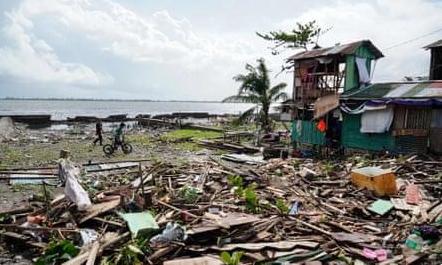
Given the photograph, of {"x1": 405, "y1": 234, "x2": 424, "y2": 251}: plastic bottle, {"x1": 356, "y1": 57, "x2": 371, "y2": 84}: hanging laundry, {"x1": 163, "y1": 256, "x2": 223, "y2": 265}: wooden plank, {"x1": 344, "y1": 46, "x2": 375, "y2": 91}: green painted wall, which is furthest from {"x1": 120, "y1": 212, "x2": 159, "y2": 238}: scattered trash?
{"x1": 356, "y1": 57, "x2": 371, "y2": 84}: hanging laundry

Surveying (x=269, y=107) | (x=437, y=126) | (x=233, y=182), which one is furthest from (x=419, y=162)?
(x=269, y=107)

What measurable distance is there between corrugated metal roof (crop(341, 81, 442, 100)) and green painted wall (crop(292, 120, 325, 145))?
2.63 metres

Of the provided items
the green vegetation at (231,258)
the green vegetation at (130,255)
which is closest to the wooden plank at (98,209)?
the green vegetation at (130,255)

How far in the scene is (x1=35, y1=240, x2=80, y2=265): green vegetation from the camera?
299 inches

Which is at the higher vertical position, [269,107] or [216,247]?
[269,107]

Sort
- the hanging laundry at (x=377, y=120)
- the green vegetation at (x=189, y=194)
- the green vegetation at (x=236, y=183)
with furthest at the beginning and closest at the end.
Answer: the hanging laundry at (x=377, y=120) → the green vegetation at (x=236, y=183) → the green vegetation at (x=189, y=194)

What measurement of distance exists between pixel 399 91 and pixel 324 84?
507 cm

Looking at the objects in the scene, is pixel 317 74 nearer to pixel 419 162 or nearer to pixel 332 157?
pixel 332 157

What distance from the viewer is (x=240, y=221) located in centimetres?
876

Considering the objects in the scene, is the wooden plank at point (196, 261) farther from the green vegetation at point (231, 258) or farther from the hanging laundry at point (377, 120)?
the hanging laundry at point (377, 120)

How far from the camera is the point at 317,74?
23.3 m

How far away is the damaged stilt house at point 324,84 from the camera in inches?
867

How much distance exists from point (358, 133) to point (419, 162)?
A: 16.7 ft

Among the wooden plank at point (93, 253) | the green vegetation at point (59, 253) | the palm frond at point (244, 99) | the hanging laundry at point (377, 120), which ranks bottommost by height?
the green vegetation at point (59, 253)
